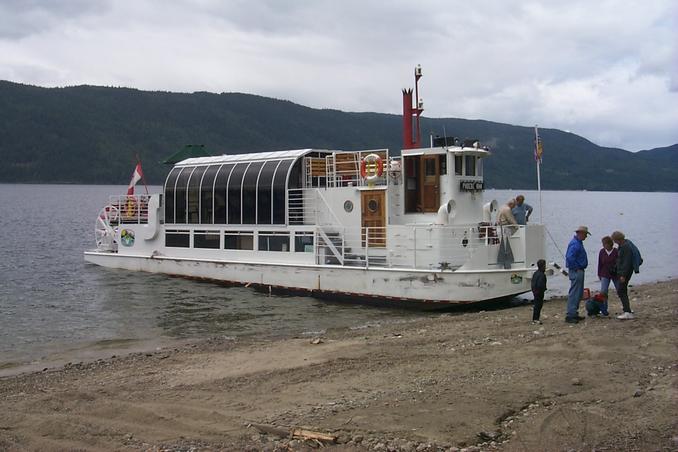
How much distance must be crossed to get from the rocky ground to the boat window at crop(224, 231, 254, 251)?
10.3 meters

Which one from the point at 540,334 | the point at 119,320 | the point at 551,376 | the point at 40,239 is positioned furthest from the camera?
the point at 40,239

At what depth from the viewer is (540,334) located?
11.5 m

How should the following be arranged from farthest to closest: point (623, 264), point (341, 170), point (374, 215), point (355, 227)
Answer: point (341, 170)
point (355, 227)
point (374, 215)
point (623, 264)

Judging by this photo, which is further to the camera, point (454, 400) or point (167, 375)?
point (167, 375)

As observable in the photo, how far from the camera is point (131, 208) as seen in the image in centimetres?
2738

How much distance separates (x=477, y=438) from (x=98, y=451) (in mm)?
3854

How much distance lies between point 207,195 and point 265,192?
9.76 feet

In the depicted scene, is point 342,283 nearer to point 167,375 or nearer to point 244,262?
point 244,262

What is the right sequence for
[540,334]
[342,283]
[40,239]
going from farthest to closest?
[40,239] < [342,283] < [540,334]

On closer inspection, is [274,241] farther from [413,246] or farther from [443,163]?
[443,163]

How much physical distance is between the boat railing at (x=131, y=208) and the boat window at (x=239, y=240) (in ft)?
16.8

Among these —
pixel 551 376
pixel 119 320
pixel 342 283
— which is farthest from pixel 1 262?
pixel 551 376

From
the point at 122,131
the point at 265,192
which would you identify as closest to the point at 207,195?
the point at 265,192

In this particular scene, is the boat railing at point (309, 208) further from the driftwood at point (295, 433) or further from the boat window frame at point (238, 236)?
the driftwood at point (295, 433)
